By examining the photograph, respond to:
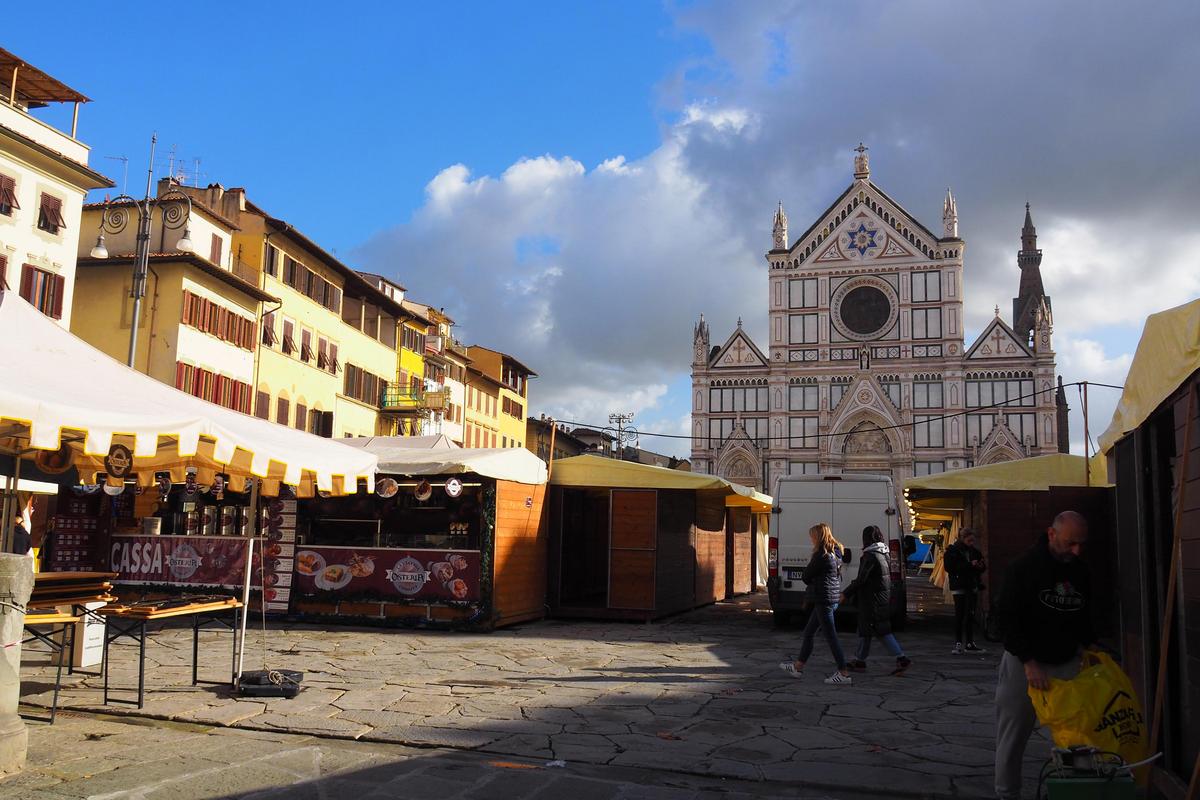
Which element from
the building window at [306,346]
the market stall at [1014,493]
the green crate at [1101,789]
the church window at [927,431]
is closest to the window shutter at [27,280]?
the building window at [306,346]

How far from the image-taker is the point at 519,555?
15.0 m

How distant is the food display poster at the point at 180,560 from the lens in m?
14.6

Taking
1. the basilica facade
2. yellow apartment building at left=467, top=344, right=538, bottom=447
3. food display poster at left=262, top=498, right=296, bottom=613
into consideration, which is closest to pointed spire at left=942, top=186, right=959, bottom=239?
the basilica facade

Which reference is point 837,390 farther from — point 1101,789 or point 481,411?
point 1101,789

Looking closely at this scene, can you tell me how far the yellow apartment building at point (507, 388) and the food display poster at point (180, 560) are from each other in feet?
131

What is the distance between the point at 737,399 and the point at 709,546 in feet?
152

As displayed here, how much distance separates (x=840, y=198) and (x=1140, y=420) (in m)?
63.8

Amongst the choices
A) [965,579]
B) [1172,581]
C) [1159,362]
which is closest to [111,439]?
[1159,362]

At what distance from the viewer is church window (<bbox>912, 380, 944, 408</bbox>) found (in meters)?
62.2

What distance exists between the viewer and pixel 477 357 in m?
57.8

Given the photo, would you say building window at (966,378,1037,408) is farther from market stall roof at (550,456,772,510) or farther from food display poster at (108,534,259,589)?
food display poster at (108,534,259,589)

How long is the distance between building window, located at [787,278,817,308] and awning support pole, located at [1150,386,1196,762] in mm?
62075

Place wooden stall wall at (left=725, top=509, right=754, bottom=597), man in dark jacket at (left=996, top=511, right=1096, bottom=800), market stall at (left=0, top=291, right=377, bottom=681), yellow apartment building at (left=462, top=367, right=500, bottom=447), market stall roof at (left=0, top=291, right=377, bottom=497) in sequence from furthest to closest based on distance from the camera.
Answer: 1. yellow apartment building at (left=462, top=367, right=500, bottom=447)
2. wooden stall wall at (left=725, top=509, right=754, bottom=597)
3. market stall at (left=0, top=291, right=377, bottom=681)
4. market stall roof at (left=0, top=291, right=377, bottom=497)
5. man in dark jacket at (left=996, top=511, right=1096, bottom=800)

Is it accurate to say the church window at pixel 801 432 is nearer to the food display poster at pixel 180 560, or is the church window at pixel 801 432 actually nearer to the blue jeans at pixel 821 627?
the food display poster at pixel 180 560
